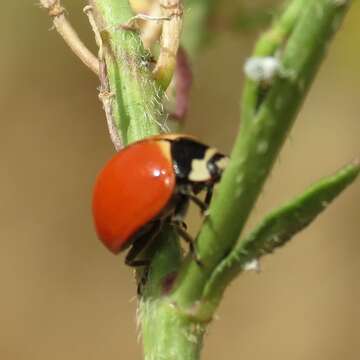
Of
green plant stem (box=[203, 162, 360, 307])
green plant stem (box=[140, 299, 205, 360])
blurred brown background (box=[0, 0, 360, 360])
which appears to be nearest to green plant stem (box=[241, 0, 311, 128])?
green plant stem (box=[203, 162, 360, 307])

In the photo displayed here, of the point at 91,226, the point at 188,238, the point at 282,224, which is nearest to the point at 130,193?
the point at 188,238

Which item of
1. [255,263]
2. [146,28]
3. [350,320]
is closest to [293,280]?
[350,320]

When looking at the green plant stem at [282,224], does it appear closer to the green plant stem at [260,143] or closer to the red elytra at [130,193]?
the green plant stem at [260,143]

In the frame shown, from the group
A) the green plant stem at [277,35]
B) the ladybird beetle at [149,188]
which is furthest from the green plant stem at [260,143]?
the ladybird beetle at [149,188]

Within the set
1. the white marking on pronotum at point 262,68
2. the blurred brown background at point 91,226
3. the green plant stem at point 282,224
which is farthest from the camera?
the blurred brown background at point 91,226

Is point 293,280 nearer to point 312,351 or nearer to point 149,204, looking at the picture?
point 312,351

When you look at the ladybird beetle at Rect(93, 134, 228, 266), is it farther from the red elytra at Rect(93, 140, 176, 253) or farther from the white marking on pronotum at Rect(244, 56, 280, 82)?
the white marking on pronotum at Rect(244, 56, 280, 82)
